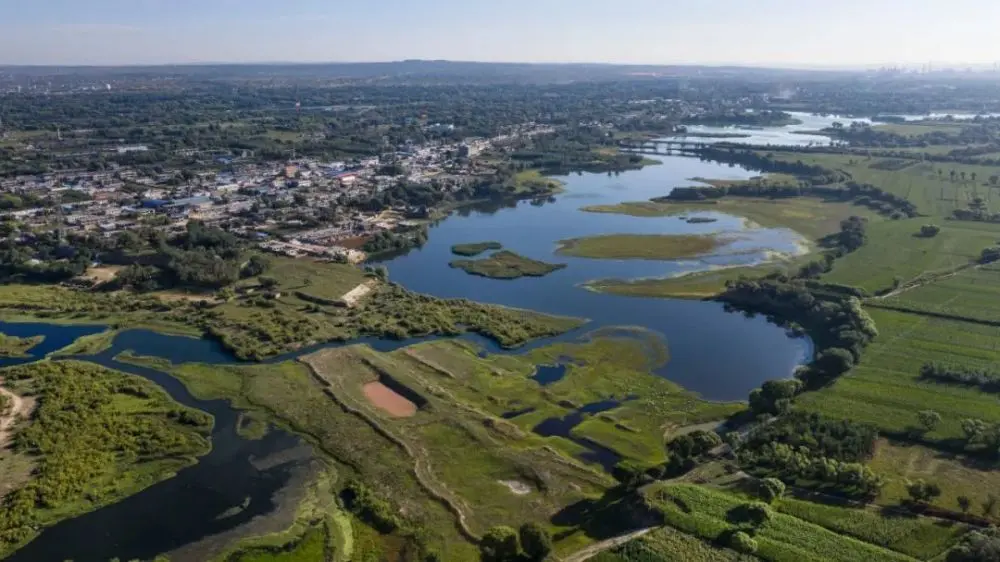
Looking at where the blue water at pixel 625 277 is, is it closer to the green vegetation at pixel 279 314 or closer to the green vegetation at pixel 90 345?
the green vegetation at pixel 279 314

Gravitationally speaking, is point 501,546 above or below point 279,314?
below

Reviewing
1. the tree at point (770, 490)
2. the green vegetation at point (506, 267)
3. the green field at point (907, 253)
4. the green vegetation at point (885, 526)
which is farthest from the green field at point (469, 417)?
the green field at point (907, 253)

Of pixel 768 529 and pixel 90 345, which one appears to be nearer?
pixel 768 529

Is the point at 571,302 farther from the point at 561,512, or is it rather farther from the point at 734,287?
the point at 561,512

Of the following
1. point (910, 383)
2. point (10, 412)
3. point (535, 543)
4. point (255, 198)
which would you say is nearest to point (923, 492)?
point (910, 383)

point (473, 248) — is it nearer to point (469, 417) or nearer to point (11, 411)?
point (469, 417)

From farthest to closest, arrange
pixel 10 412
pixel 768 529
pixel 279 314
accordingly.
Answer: pixel 279 314 < pixel 10 412 < pixel 768 529
